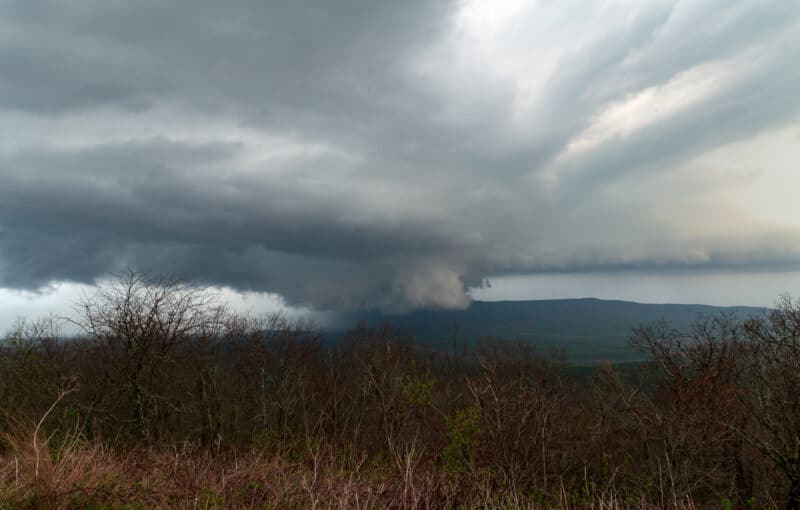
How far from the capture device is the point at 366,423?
45250mm

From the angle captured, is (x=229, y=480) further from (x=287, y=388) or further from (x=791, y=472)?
(x=287, y=388)

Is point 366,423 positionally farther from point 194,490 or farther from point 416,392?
point 194,490

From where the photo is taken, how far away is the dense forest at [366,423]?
879 centimetres

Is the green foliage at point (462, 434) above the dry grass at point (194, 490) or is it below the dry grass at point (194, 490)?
below

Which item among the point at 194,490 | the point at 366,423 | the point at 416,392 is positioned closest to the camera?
the point at 194,490

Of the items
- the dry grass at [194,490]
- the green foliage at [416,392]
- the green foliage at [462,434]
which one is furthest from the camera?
the green foliage at [416,392]

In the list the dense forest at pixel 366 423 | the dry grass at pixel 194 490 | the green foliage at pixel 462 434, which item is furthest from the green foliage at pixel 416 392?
the dry grass at pixel 194 490

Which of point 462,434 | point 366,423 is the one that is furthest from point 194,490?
point 366,423

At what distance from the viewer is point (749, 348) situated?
3000 cm

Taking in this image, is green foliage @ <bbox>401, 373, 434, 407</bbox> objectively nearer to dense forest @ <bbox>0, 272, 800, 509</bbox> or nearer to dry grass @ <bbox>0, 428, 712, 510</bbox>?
dense forest @ <bbox>0, 272, 800, 509</bbox>

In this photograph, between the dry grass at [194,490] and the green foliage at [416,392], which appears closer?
the dry grass at [194,490]

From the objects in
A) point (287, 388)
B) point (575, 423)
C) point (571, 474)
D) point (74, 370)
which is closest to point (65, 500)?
point (74, 370)

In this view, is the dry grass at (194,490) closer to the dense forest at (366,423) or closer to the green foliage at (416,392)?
the dense forest at (366,423)

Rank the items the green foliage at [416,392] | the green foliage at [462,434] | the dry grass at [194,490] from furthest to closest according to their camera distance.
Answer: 1. the green foliage at [416,392]
2. the green foliage at [462,434]
3. the dry grass at [194,490]
